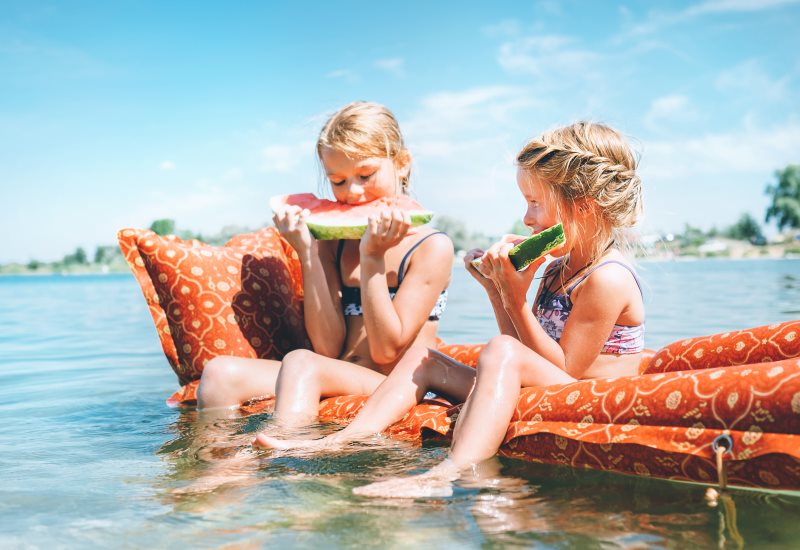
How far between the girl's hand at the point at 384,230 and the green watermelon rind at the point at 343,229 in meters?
0.16

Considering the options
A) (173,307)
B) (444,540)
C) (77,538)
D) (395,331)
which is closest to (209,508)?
(77,538)

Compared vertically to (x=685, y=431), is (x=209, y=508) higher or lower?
lower

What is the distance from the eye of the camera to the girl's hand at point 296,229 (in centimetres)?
432

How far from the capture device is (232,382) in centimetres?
433

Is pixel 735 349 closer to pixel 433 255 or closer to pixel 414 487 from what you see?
pixel 433 255

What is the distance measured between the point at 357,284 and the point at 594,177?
5.27 feet

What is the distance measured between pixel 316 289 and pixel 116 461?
1.43 m

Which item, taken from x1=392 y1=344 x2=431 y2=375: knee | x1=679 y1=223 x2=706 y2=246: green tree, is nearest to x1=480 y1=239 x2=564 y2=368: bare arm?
x1=392 y1=344 x2=431 y2=375: knee

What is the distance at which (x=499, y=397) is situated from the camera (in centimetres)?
320

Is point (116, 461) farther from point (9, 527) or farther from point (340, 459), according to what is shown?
point (340, 459)

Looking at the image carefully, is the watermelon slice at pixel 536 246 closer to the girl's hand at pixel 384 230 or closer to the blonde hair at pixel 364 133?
the girl's hand at pixel 384 230

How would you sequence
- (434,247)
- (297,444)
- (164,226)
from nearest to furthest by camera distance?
(297,444) → (434,247) → (164,226)

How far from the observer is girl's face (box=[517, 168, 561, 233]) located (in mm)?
3650

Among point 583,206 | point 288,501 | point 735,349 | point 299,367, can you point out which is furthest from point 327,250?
point 735,349
